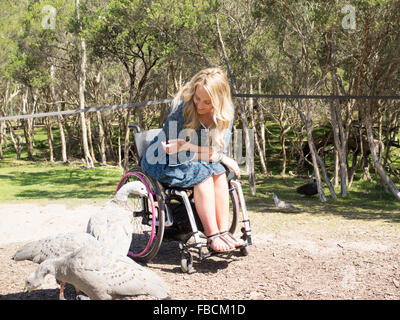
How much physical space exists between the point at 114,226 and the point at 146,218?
0.75m

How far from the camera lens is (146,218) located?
4.22m

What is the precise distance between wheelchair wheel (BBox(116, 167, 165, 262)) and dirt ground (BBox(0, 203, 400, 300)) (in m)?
0.20

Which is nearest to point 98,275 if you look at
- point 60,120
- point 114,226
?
point 114,226

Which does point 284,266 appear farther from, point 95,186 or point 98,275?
point 95,186

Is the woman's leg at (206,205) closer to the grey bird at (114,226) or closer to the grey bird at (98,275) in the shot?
the grey bird at (114,226)

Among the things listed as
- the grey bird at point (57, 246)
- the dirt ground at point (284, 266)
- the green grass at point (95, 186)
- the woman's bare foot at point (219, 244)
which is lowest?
the green grass at point (95, 186)

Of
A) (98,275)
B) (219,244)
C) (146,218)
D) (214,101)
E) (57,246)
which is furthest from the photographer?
(146,218)

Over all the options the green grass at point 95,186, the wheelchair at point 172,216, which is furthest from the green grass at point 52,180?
the wheelchair at point 172,216

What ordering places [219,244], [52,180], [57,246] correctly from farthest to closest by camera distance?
[52,180] → [219,244] → [57,246]

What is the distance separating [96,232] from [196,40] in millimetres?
10693

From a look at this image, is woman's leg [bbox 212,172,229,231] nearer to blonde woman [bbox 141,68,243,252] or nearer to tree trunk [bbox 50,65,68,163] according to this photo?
blonde woman [bbox 141,68,243,252]

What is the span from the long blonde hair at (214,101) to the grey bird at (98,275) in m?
1.42

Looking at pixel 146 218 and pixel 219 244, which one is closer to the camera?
pixel 219 244

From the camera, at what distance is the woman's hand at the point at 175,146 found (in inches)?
151
